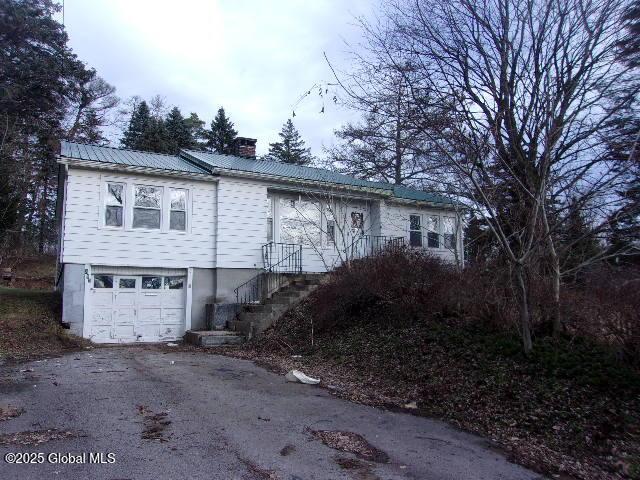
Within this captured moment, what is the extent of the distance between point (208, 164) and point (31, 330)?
6693 mm

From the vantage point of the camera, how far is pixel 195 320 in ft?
48.9

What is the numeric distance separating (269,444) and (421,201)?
47.9 feet

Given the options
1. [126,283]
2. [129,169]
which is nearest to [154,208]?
[129,169]

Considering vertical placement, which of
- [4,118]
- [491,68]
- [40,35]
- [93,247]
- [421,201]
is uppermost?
[40,35]

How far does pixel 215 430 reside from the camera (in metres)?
5.64

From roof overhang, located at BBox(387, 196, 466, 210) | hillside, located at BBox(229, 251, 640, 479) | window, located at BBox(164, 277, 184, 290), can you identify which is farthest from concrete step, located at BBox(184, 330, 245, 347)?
roof overhang, located at BBox(387, 196, 466, 210)

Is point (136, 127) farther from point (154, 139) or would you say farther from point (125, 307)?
point (125, 307)

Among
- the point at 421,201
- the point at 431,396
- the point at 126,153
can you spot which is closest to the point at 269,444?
the point at 431,396

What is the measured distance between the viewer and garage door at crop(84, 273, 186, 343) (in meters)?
13.7

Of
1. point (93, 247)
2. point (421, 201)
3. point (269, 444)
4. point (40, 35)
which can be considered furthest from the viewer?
point (40, 35)

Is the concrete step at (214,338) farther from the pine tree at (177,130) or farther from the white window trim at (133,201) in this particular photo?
the pine tree at (177,130)

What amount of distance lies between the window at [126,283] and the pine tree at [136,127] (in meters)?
24.0

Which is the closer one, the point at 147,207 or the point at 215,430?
the point at 215,430

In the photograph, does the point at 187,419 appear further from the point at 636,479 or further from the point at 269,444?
the point at 636,479
